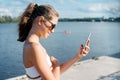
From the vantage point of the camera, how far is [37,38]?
204cm

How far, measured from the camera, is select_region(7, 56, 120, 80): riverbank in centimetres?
996

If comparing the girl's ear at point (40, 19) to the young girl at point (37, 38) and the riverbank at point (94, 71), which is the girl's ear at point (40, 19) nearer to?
the young girl at point (37, 38)

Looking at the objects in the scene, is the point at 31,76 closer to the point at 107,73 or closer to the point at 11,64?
the point at 107,73

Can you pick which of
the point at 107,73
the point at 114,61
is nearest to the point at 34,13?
the point at 107,73

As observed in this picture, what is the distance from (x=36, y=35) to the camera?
6.74ft

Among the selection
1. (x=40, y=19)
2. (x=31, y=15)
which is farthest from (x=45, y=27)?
(x=31, y=15)

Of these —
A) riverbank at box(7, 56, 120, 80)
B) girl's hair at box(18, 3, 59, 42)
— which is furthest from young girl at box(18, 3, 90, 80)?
riverbank at box(7, 56, 120, 80)

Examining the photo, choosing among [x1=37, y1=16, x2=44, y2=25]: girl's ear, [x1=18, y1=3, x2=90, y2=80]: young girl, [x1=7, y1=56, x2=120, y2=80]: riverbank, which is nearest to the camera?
[x1=18, y1=3, x2=90, y2=80]: young girl

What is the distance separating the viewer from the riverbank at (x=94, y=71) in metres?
9.96

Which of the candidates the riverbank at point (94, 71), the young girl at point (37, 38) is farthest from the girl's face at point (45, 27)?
the riverbank at point (94, 71)

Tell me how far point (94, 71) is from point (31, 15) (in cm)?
917

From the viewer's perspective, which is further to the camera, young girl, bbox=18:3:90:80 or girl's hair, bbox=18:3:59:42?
girl's hair, bbox=18:3:59:42

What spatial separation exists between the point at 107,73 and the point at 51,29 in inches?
353

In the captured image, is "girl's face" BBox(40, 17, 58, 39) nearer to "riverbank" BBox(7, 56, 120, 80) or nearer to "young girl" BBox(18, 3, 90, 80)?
"young girl" BBox(18, 3, 90, 80)
